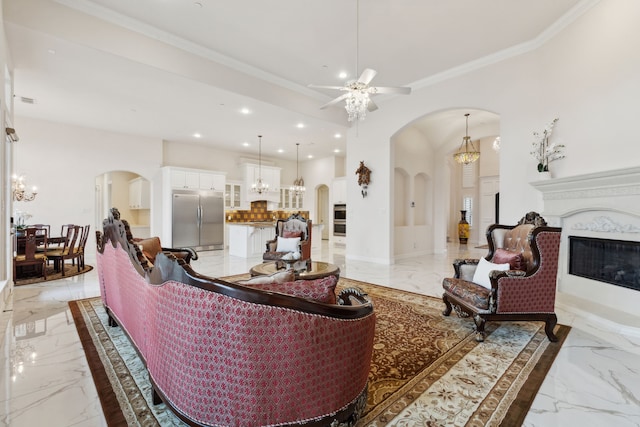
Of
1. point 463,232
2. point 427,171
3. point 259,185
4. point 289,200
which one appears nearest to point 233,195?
point 259,185

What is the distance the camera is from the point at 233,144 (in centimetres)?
919

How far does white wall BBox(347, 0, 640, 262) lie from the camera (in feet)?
10.7

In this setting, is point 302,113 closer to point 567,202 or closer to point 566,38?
point 566,38

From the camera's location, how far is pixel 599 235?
3.57m

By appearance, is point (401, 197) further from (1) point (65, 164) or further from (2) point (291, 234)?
(1) point (65, 164)

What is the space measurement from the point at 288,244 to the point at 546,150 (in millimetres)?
4201

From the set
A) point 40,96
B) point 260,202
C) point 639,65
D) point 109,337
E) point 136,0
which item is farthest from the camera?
point 260,202

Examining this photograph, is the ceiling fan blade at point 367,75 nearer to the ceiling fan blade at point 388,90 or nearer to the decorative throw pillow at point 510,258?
the ceiling fan blade at point 388,90

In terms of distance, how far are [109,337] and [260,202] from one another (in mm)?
8437

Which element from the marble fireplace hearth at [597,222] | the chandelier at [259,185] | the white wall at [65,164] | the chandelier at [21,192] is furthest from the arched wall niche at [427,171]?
the chandelier at [21,192]

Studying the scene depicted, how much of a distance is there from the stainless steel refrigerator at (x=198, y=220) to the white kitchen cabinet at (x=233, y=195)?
55 centimetres

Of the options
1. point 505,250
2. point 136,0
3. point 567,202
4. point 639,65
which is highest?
point 136,0

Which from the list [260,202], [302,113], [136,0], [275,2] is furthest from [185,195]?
[275,2]

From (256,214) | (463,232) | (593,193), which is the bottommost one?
(463,232)
